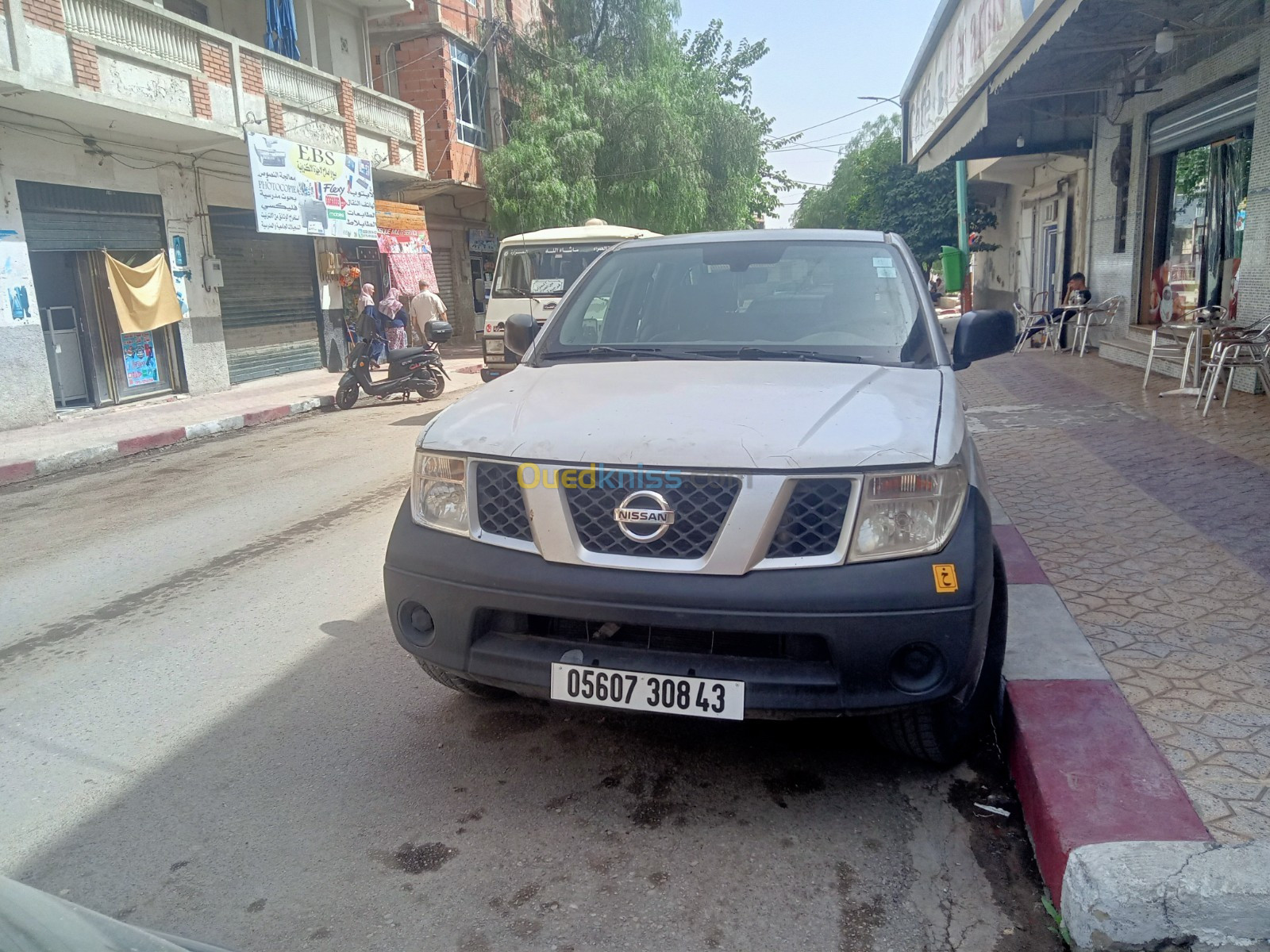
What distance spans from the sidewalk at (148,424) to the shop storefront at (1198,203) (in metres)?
10.6

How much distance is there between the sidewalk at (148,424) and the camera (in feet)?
34.1

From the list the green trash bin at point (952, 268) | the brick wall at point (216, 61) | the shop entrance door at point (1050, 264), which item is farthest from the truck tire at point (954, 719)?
the shop entrance door at point (1050, 264)

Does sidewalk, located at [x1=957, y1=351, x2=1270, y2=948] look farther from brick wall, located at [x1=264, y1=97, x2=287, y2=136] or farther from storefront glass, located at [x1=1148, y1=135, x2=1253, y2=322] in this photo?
brick wall, located at [x1=264, y1=97, x2=287, y2=136]

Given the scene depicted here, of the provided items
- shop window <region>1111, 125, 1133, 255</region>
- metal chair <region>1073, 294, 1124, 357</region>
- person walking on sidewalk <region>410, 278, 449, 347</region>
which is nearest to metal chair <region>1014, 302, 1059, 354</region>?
metal chair <region>1073, 294, 1124, 357</region>

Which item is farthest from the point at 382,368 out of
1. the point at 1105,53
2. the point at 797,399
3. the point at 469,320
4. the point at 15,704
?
the point at 797,399

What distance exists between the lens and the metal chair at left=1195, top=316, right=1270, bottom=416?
324 inches

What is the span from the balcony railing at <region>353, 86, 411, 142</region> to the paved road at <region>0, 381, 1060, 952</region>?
1628cm

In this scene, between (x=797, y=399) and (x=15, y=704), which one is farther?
(x=15, y=704)

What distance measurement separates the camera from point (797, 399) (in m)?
3.03

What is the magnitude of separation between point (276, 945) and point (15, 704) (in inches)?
86.1

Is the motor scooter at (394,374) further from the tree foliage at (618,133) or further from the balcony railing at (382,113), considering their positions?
the tree foliage at (618,133)

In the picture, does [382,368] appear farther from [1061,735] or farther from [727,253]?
[1061,735]

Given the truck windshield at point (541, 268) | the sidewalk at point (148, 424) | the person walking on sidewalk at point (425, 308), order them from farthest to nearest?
1. the person walking on sidewalk at point (425, 308)
2. the truck windshield at point (541, 268)
3. the sidewalk at point (148, 424)

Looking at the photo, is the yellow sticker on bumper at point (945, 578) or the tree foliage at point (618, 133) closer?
the yellow sticker on bumper at point (945, 578)
